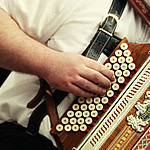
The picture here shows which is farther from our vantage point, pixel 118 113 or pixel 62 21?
pixel 62 21

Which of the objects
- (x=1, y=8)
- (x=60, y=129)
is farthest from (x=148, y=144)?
(x=1, y=8)

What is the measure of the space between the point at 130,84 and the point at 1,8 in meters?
0.53

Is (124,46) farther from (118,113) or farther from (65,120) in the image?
(65,120)

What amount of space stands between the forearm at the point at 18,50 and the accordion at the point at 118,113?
0.65 feet

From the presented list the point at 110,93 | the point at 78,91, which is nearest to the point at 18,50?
the point at 78,91

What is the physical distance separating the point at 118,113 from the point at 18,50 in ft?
1.32

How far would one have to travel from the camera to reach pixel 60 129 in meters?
0.79

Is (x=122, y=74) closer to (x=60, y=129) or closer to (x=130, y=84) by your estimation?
(x=130, y=84)

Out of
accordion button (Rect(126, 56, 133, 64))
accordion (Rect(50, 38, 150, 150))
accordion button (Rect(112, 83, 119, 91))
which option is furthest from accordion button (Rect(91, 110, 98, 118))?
accordion button (Rect(126, 56, 133, 64))

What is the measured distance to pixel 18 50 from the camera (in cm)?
77

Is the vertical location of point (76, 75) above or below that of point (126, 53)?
below

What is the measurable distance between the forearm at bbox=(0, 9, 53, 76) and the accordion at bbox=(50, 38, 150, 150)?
199mm

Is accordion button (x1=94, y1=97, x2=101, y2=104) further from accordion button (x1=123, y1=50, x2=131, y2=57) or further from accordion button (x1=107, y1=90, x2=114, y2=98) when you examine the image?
accordion button (x1=123, y1=50, x2=131, y2=57)

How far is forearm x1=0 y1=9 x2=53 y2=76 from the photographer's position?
2.53ft
